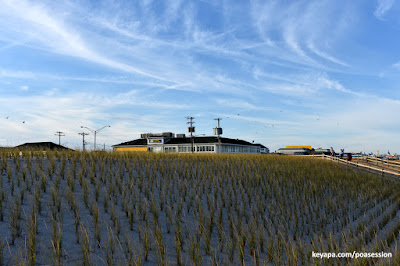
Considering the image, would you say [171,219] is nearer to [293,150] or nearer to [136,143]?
[136,143]

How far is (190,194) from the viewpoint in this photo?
10.9 meters

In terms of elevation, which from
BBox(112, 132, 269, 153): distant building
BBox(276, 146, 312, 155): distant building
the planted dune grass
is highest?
BBox(112, 132, 269, 153): distant building

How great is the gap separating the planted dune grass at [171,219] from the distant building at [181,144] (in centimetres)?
6381

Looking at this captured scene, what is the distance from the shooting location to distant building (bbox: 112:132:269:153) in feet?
260

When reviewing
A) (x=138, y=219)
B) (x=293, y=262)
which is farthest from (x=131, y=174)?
(x=293, y=262)

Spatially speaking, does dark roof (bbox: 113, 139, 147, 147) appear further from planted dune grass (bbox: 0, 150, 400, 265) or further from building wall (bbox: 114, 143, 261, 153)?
planted dune grass (bbox: 0, 150, 400, 265)

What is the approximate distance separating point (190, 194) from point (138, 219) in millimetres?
3386

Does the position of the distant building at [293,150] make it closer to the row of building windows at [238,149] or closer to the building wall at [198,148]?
the row of building windows at [238,149]

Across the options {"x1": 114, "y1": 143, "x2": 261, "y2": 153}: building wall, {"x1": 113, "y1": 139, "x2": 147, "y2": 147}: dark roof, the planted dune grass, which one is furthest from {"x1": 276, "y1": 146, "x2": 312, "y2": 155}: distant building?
the planted dune grass

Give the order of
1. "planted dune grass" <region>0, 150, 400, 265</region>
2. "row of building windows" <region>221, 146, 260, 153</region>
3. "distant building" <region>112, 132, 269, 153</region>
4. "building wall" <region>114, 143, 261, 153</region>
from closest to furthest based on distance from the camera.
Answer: "planted dune grass" <region>0, 150, 400, 265</region>
"building wall" <region>114, 143, 261, 153</region>
"distant building" <region>112, 132, 269, 153</region>
"row of building windows" <region>221, 146, 260, 153</region>

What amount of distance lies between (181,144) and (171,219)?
246 feet

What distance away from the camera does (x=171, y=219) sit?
313 inches

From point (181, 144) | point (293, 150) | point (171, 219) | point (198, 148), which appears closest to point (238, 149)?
point (198, 148)

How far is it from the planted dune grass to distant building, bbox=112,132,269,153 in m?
63.8
